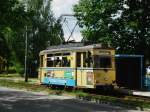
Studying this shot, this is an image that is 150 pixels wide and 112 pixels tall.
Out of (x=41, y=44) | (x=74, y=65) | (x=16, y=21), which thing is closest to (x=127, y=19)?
(x=74, y=65)

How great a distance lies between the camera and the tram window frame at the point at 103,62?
2944cm

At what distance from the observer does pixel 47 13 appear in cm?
7000

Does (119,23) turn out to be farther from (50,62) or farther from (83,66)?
(83,66)

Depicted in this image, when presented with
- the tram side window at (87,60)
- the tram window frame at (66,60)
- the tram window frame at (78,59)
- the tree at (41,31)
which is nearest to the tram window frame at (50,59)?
the tram window frame at (66,60)

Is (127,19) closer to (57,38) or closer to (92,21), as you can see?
(92,21)

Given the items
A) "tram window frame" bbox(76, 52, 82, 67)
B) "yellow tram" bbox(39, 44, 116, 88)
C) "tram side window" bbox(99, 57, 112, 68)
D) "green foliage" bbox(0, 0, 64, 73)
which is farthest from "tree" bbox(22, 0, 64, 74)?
"tram side window" bbox(99, 57, 112, 68)

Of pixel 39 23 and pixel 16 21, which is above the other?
pixel 39 23

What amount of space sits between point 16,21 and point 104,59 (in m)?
6.70

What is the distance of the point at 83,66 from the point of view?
30266 millimetres

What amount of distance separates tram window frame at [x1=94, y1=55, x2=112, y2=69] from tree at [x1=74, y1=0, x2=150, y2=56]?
13283 millimetres

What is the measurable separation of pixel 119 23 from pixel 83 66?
50.5ft

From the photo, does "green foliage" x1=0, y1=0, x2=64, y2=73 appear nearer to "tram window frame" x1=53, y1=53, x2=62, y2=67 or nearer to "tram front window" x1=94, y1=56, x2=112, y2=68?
"tram window frame" x1=53, y1=53, x2=62, y2=67

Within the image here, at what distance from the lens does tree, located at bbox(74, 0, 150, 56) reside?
43.2m

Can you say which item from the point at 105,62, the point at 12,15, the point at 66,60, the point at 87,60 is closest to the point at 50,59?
the point at 66,60
